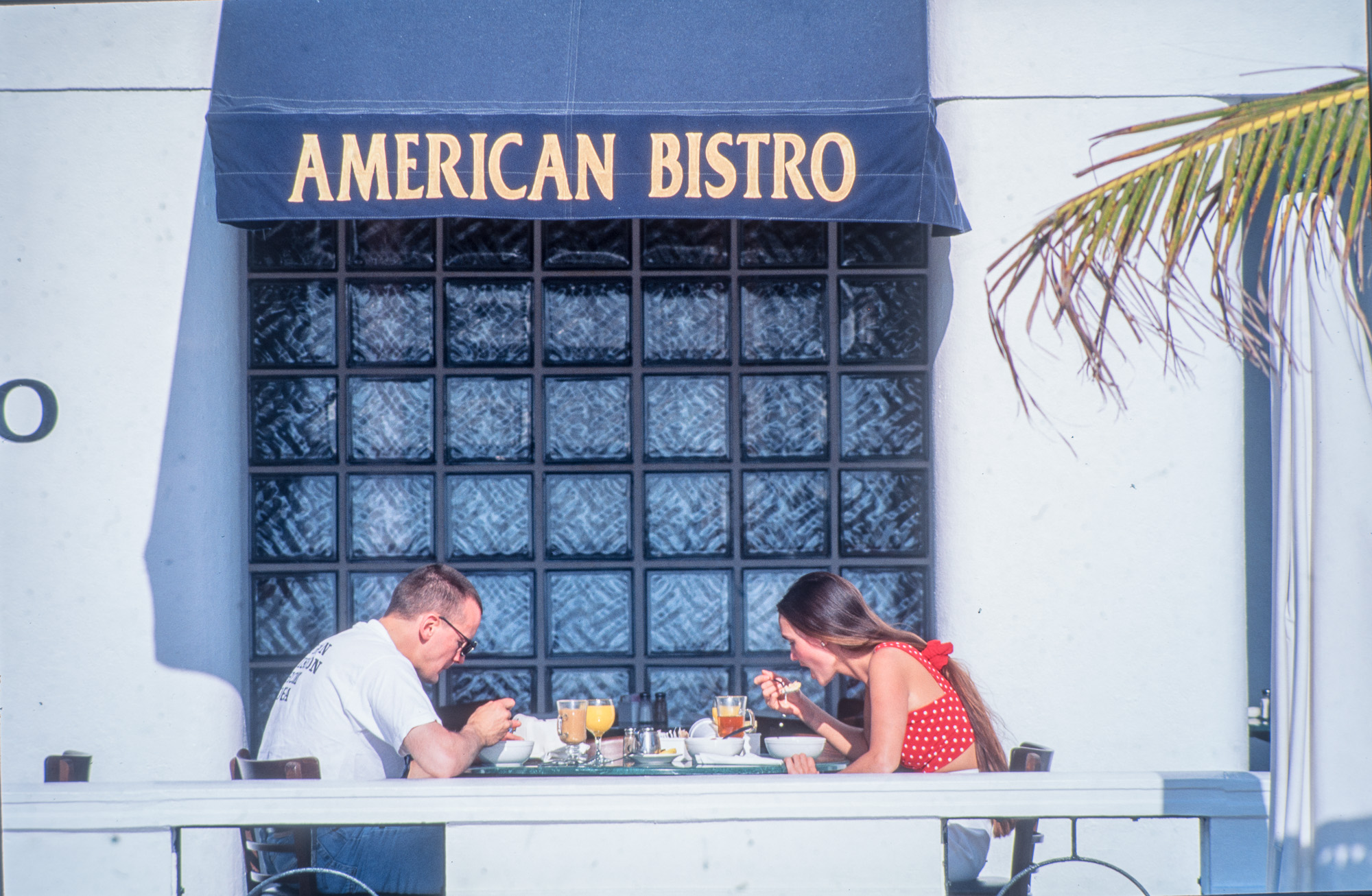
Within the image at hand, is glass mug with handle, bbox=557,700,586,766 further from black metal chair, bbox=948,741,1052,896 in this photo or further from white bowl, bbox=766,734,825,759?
black metal chair, bbox=948,741,1052,896

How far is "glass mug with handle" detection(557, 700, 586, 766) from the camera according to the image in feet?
11.4

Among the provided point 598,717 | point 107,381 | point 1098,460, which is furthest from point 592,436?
point 1098,460

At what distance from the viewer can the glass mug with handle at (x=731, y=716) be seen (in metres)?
3.61

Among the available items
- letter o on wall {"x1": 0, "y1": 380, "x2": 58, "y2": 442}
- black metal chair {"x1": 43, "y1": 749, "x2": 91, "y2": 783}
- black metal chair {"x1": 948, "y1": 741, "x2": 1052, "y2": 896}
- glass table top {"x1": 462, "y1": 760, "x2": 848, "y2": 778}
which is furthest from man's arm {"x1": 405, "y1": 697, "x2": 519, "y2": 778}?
letter o on wall {"x1": 0, "y1": 380, "x2": 58, "y2": 442}

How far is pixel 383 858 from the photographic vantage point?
294 cm

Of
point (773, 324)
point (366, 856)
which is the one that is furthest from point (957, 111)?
point (366, 856)

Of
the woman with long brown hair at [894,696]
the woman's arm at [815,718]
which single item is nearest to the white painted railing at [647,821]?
the woman with long brown hair at [894,696]

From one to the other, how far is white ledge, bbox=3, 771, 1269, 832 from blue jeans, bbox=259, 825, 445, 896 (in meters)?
0.48

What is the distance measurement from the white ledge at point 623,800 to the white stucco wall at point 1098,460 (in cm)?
182

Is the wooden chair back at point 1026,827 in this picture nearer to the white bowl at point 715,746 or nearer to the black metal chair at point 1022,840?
the black metal chair at point 1022,840

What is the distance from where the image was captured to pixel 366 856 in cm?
294

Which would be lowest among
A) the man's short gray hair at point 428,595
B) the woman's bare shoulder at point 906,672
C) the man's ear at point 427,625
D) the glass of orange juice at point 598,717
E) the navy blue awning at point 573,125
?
the glass of orange juice at point 598,717

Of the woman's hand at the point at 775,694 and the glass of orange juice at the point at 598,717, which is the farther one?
the woman's hand at the point at 775,694

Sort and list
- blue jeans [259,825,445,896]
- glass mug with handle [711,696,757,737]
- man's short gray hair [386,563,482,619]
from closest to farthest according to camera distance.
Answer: blue jeans [259,825,445,896] < man's short gray hair [386,563,482,619] < glass mug with handle [711,696,757,737]
